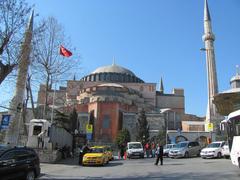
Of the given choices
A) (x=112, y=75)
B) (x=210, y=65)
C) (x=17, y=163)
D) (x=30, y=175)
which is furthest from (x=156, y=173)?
(x=112, y=75)

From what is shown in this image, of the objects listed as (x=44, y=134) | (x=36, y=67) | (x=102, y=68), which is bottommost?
(x=44, y=134)

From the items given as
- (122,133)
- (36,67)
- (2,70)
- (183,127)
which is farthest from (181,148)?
(183,127)

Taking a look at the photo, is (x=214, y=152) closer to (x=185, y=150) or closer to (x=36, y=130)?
(x=185, y=150)

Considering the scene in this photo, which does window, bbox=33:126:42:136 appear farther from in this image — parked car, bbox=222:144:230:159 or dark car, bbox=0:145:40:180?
parked car, bbox=222:144:230:159

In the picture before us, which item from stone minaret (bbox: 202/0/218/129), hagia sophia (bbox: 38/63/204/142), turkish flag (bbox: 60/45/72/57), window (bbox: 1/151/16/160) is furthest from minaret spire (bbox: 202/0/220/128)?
window (bbox: 1/151/16/160)

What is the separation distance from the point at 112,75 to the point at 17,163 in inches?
2861

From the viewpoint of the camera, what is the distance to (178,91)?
3425 inches

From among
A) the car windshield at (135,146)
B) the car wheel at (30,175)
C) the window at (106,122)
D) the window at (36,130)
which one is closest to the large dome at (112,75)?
the window at (106,122)

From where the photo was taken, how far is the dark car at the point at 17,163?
29.2 ft

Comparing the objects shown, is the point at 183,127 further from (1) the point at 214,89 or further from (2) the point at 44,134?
(2) the point at 44,134

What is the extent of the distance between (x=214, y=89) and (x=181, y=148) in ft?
103

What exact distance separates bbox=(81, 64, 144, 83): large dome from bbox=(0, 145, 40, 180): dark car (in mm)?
70174

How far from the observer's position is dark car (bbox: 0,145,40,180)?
8.91 metres

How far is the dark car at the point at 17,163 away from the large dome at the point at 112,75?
7017 centimetres
